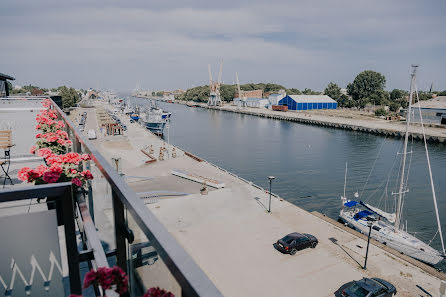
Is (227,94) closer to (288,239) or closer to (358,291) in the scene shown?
(288,239)

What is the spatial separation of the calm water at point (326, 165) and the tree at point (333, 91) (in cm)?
6311

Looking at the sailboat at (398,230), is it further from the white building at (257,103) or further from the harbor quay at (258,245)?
the white building at (257,103)

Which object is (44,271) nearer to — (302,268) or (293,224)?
(302,268)

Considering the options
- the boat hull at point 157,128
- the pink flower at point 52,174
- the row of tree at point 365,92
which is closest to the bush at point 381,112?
the row of tree at point 365,92

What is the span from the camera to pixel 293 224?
19.6 metres

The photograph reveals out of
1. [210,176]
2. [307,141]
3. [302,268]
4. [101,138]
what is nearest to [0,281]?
[302,268]

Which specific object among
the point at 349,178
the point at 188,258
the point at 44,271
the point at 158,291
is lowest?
the point at 349,178

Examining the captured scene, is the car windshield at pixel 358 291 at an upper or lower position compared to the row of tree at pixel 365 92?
lower

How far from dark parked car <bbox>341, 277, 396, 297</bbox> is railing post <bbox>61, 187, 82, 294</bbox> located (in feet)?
39.4

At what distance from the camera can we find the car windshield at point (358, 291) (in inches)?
478

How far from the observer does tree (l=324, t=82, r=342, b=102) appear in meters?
129

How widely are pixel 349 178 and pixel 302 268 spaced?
2316 centimetres

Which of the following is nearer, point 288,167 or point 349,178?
point 349,178

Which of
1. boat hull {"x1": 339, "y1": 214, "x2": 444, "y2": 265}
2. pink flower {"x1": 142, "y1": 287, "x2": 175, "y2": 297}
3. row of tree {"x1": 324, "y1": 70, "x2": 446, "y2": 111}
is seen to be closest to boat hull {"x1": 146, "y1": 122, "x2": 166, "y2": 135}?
boat hull {"x1": 339, "y1": 214, "x2": 444, "y2": 265}
